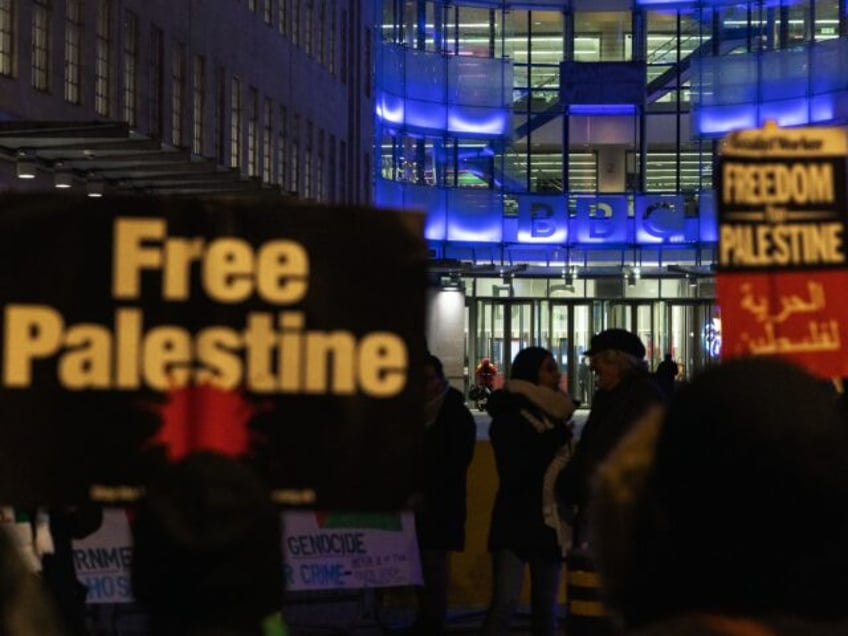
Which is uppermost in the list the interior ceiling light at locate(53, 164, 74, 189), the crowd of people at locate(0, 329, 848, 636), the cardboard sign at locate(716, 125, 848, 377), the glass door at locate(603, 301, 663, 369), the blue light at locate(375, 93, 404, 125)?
the blue light at locate(375, 93, 404, 125)

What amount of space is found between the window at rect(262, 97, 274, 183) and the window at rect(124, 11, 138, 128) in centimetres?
1131

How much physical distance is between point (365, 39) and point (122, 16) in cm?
2503

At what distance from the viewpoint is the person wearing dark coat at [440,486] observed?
510 inches

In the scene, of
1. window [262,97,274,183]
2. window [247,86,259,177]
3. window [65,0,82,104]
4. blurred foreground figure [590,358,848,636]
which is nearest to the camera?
blurred foreground figure [590,358,848,636]

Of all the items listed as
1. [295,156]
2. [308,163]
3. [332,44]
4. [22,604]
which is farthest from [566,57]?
[22,604]

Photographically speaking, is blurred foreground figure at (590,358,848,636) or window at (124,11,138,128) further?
window at (124,11,138,128)

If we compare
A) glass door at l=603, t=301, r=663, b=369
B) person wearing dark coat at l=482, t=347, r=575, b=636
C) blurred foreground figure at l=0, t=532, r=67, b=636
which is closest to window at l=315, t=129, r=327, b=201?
glass door at l=603, t=301, r=663, b=369

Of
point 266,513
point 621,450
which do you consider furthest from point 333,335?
point 621,450

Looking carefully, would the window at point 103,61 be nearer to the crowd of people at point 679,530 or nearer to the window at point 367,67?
the window at point 367,67

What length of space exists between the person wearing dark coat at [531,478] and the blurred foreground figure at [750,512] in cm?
935

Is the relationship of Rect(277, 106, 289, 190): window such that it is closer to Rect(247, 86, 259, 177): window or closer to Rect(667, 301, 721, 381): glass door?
Rect(247, 86, 259, 177): window

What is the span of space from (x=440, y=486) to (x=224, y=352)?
24.6ft

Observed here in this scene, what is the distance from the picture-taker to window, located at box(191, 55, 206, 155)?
37.5 meters

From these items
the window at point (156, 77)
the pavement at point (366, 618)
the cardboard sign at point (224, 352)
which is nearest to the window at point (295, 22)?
the window at point (156, 77)
